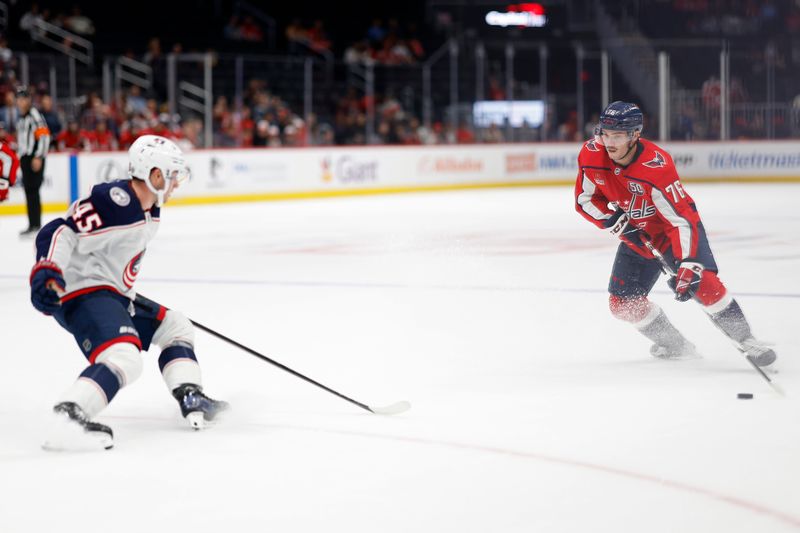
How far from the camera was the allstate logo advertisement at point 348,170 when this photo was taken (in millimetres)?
17531

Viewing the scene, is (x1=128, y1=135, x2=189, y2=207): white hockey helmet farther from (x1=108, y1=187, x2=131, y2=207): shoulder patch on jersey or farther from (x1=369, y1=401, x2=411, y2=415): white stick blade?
(x1=369, y1=401, x2=411, y2=415): white stick blade

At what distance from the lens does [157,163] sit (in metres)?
3.77

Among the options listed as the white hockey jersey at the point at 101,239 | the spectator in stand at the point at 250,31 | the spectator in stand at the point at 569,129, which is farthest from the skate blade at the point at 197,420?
the spectator in stand at the point at 250,31

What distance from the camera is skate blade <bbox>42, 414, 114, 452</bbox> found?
11.5 ft

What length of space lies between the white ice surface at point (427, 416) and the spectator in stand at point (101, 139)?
6.51m

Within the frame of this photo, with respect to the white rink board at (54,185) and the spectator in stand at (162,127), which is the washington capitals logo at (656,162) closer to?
the white rink board at (54,185)

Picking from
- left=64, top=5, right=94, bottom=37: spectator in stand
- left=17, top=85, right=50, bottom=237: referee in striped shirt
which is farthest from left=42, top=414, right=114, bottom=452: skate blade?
left=64, top=5, right=94, bottom=37: spectator in stand

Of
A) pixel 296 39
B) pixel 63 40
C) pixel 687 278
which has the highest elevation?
pixel 296 39

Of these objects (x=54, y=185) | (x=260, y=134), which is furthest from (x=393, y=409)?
(x=260, y=134)

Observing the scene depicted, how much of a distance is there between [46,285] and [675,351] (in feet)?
8.89

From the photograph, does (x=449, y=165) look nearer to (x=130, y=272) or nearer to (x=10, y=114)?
(x=10, y=114)

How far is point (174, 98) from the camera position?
53.8 ft

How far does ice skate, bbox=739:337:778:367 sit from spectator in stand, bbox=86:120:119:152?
37.6 ft

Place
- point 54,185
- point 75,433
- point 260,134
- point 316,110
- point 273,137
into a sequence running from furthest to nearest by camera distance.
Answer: point 316,110 < point 273,137 < point 260,134 < point 54,185 < point 75,433
